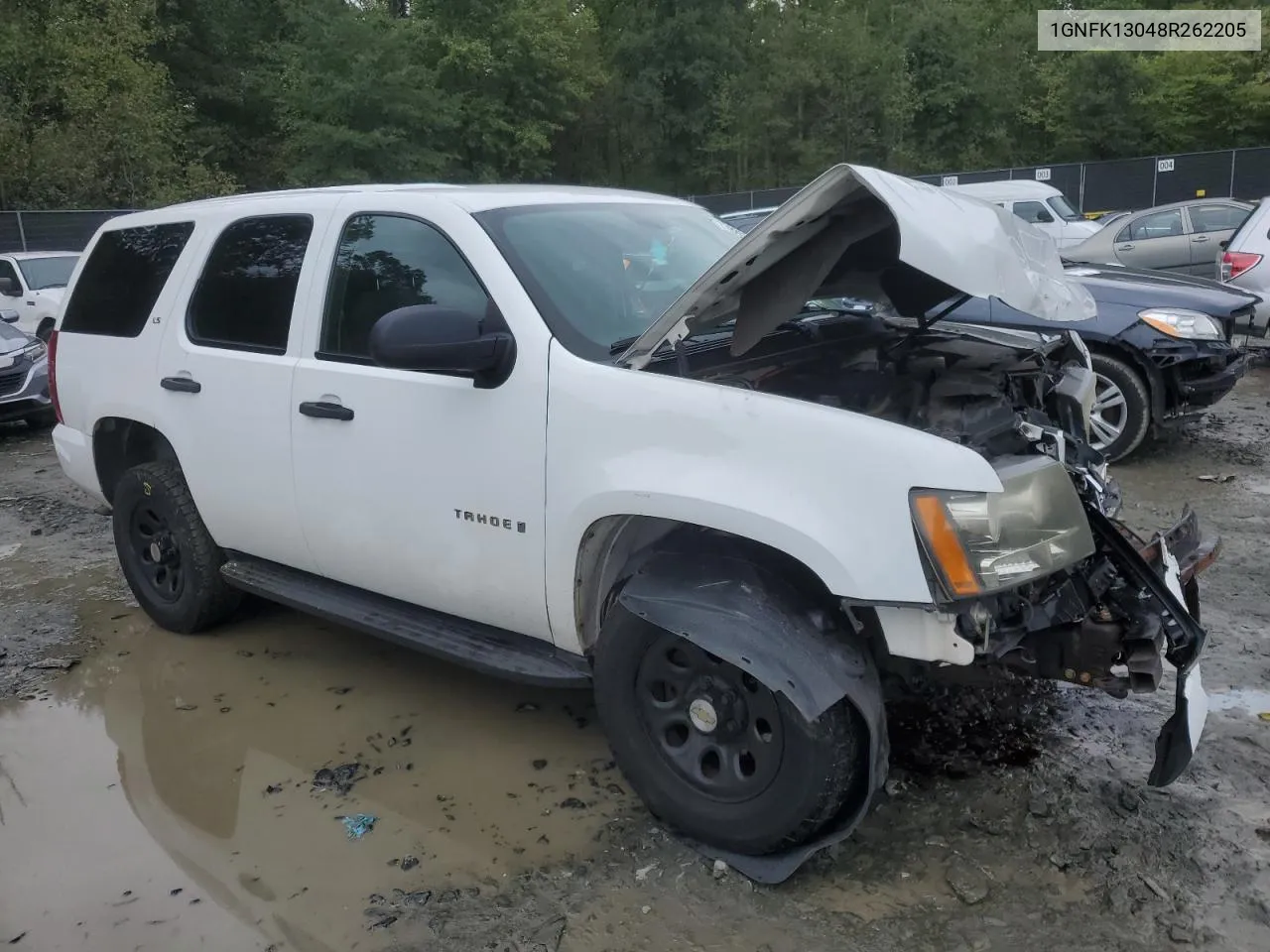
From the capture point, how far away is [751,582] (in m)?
2.83

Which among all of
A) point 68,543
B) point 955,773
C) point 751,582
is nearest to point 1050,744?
point 955,773

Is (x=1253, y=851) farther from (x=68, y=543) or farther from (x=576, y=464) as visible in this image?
(x=68, y=543)

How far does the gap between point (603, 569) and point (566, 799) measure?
31.6 inches

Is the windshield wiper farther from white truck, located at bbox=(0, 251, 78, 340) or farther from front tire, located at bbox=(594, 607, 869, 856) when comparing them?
white truck, located at bbox=(0, 251, 78, 340)

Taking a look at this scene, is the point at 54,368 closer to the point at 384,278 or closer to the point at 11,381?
the point at 384,278


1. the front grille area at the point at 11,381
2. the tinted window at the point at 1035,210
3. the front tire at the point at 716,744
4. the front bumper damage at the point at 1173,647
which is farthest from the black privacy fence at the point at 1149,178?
the front tire at the point at 716,744

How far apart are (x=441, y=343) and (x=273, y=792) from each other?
5.59 feet

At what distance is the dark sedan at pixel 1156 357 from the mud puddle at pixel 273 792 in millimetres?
4366

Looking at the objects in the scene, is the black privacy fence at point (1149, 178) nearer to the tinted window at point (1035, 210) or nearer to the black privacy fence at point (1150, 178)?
the black privacy fence at point (1150, 178)

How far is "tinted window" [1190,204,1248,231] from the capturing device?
13977 millimetres

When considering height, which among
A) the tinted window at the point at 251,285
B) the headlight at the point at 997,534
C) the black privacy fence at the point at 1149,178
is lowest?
the headlight at the point at 997,534

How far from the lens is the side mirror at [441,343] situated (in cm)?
301

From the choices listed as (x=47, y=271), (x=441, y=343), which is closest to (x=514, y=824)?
(x=441, y=343)

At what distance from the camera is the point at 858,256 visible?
3.29 meters
